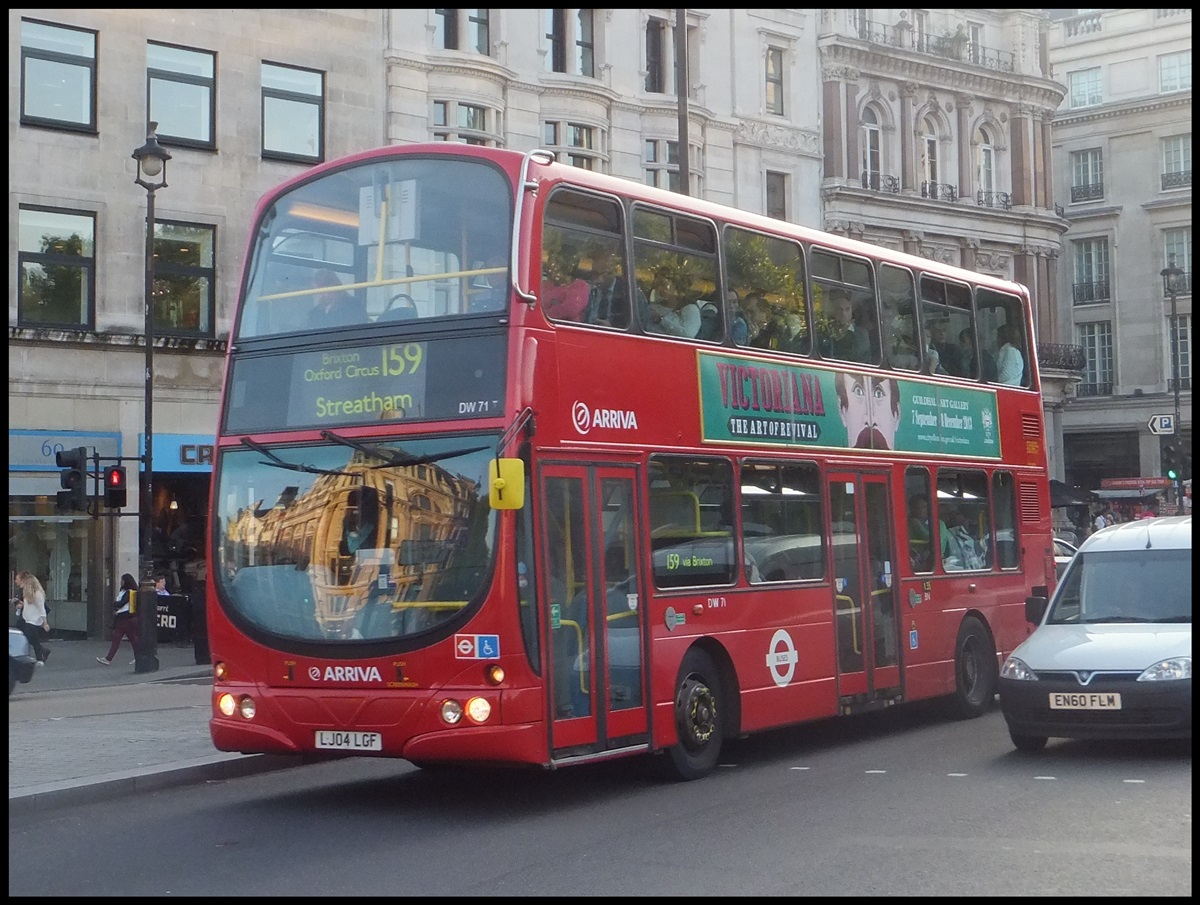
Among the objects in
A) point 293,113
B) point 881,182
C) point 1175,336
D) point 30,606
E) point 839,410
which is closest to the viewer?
point 839,410

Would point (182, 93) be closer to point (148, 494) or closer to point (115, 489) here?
point (148, 494)

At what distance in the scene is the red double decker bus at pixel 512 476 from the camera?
35.2 ft

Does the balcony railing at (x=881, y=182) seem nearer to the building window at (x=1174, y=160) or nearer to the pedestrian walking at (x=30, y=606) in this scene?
the building window at (x=1174, y=160)

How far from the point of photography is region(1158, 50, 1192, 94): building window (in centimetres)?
6456

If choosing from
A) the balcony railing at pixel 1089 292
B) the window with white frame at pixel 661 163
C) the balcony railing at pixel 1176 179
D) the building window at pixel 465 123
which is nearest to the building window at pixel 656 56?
the window with white frame at pixel 661 163

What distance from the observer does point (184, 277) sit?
31.4 metres

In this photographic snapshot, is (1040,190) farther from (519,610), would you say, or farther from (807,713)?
(519,610)

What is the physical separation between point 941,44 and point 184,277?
28841 mm

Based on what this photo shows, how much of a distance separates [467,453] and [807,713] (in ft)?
14.8

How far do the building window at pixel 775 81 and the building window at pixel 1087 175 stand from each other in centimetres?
2475

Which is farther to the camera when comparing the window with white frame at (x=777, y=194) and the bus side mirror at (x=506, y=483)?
the window with white frame at (x=777, y=194)

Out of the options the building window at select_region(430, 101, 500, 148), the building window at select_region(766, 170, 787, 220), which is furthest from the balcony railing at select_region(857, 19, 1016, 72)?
the building window at select_region(430, 101, 500, 148)

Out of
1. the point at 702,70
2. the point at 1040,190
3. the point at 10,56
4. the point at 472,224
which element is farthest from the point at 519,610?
the point at 1040,190

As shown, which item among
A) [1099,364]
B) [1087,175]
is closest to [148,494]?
[1099,364]
